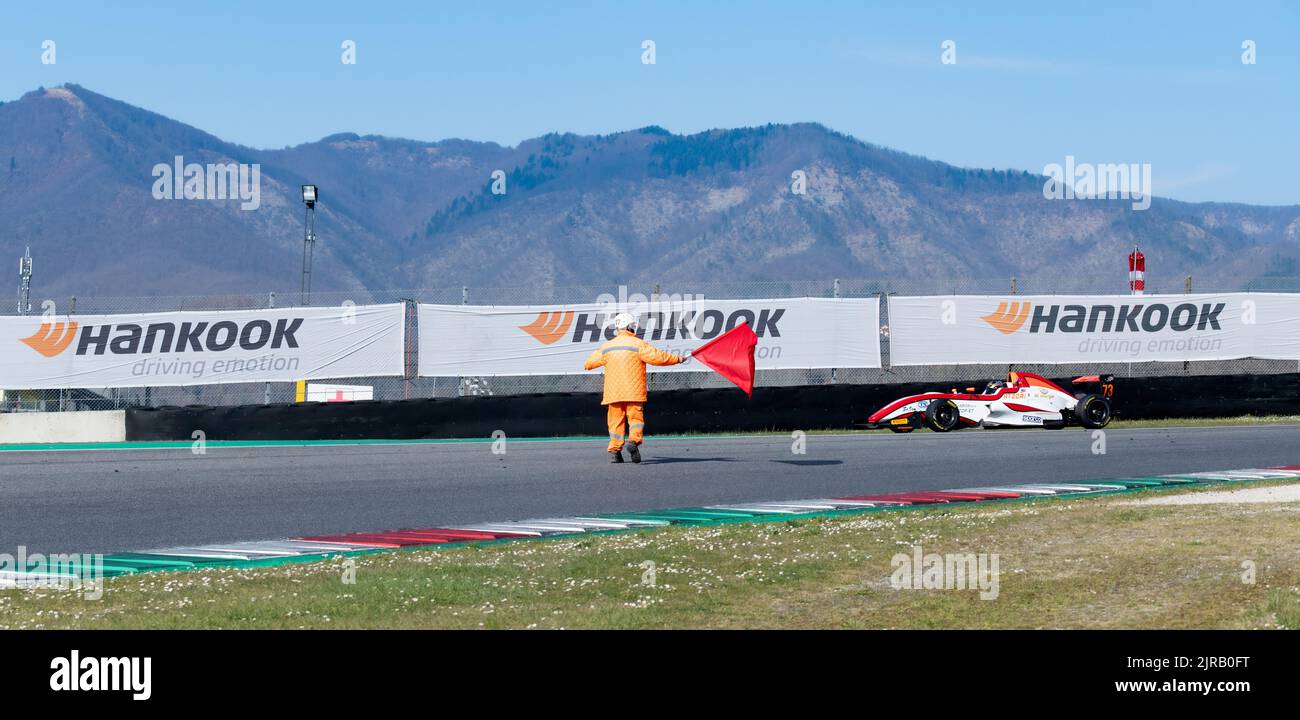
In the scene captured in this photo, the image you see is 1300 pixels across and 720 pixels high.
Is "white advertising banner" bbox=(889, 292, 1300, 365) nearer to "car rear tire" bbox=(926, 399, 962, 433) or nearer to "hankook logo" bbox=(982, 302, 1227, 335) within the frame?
"hankook logo" bbox=(982, 302, 1227, 335)

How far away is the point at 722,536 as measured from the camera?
29.6ft

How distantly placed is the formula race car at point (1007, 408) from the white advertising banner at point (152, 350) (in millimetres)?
8192

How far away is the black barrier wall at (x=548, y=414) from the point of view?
67.0 feet

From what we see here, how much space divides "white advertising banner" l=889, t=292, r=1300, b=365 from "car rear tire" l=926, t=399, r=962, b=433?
2.33 meters

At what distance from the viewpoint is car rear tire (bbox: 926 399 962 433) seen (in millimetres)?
20891

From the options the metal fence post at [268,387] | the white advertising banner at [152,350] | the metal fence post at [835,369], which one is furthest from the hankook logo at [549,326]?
the metal fence post at [835,369]

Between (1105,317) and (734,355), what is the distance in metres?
11.3

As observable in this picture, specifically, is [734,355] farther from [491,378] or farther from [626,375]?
[491,378]

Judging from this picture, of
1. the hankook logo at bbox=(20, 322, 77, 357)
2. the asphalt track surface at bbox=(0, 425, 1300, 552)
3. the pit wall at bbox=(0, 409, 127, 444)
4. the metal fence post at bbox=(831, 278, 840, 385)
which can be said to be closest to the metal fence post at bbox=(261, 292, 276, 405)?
the pit wall at bbox=(0, 409, 127, 444)

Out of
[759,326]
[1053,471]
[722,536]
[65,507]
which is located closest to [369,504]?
[65,507]

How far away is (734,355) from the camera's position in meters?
15.3

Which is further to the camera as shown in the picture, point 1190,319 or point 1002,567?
point 1190,319
